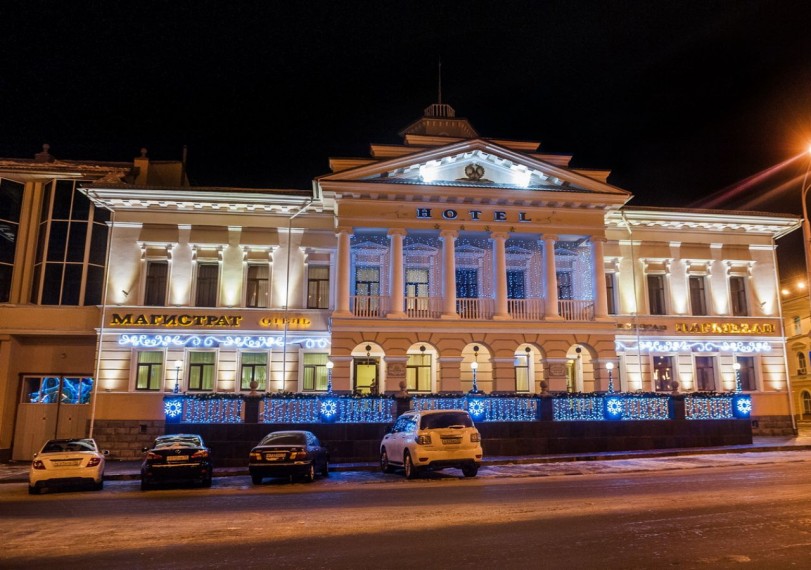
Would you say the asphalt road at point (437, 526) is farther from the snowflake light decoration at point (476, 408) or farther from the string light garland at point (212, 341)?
the string light garland at point (212, 341)

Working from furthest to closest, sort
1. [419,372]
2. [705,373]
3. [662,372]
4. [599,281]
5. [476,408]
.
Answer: [705,373] → [662,372] → [419,372] → [599,281] → [476,408]

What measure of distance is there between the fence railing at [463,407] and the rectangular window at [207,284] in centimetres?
690

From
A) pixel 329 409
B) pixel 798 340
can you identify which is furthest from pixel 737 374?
pixel 798 340

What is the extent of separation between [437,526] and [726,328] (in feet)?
92.0

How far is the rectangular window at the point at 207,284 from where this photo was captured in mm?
29297

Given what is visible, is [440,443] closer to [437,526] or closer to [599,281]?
[437,526]

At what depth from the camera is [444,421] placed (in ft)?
55.0

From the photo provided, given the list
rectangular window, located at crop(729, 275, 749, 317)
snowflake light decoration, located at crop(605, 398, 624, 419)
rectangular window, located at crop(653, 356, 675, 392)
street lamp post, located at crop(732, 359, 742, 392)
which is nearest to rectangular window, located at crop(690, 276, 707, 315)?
rectangular window, located at crop(729, 275, 749, 317)

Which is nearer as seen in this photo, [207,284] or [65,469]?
[65,469]

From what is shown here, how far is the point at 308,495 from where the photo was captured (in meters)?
13.7

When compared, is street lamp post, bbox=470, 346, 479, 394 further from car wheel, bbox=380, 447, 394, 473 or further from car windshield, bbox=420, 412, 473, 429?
car windshield, bbox=420, 412, 473, 429

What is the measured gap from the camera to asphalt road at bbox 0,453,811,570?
7263mm

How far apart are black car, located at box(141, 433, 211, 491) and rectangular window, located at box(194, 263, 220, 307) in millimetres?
13466

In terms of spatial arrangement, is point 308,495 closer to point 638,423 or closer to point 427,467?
point 427,467
